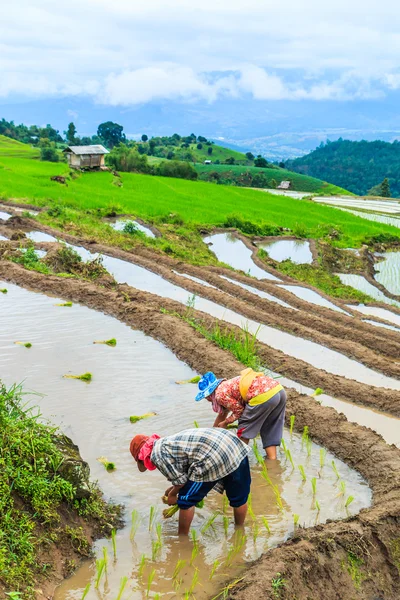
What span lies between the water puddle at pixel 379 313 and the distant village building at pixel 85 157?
87.2 ft

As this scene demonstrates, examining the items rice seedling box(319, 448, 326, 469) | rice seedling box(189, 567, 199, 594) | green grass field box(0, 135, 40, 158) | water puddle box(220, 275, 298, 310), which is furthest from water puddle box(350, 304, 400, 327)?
green grass field box(0, 135, 40, 158)

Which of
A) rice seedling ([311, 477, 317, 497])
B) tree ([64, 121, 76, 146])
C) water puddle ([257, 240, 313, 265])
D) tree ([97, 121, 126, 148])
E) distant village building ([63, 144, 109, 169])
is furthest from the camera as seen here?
tree ([97, 121, 126, 148])

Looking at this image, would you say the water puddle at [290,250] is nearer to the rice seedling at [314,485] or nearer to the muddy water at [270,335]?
the muddy water at [270,335]

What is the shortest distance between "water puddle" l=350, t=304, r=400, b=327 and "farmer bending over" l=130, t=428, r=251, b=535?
29.5 feet

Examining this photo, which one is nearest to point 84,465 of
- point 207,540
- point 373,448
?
point 207,540

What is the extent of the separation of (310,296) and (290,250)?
691 centimetres

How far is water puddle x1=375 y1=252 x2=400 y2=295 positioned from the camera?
1759 centimetres

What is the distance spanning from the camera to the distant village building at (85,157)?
3709 centimetres

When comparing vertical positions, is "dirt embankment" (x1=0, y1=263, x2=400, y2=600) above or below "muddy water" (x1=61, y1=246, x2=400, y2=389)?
above

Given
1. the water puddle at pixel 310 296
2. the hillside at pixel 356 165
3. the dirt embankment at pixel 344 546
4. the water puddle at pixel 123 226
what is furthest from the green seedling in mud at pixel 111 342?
the hillside at pixel 356 165

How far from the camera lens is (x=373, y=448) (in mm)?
6367

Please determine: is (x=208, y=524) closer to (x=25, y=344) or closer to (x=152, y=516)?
(x=152, y=516)

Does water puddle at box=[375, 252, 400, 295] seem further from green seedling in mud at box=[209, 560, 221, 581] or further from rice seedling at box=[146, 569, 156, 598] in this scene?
rice seedling at box=[146, 569, 156, 598]

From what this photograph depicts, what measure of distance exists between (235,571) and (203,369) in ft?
13.6
